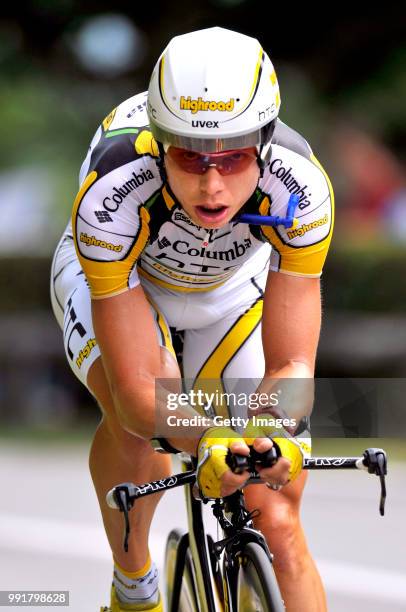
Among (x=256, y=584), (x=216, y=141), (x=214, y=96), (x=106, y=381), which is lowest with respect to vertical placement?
(x=256, y=584)

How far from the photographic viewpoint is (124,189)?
195 inches

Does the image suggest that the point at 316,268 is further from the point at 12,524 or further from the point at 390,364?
the point at 390,364

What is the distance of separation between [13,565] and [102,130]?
3295 mm

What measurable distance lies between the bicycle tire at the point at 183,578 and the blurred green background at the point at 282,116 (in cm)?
686

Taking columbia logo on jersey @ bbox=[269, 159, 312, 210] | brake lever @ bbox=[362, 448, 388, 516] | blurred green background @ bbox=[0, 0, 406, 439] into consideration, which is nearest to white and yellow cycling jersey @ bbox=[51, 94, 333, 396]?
columbia logo on jersey @ bbox=[269, 159, 312, 210]

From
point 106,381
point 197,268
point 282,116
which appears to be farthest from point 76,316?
point 282,116

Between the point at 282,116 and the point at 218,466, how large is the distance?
40.2 feet

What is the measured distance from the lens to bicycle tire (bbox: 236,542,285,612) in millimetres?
4387

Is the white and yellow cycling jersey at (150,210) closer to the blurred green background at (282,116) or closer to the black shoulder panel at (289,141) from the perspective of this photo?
the black shoulder panel at (289,141)

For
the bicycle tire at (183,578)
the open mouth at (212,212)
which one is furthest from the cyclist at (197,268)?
the bicycle tire at (183,578)

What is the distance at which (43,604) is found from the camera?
23.2 ft

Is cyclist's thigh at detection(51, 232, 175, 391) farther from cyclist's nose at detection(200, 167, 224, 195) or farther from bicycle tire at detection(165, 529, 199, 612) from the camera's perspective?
cyclist's nose at detection(200, 167, 224, 195)

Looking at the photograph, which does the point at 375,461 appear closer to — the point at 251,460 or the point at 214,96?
the point at 251,460

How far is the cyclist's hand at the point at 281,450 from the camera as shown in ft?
14.0
